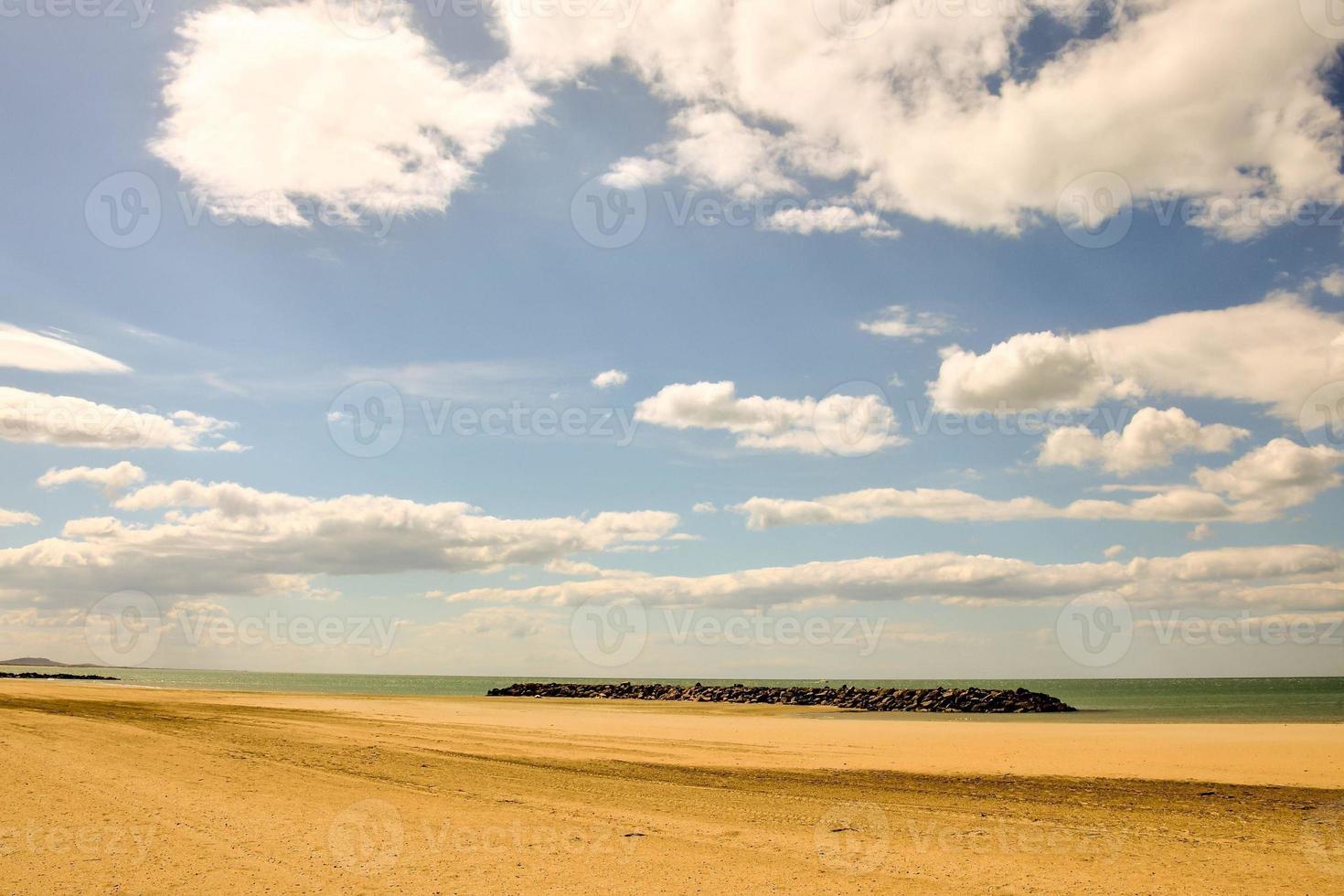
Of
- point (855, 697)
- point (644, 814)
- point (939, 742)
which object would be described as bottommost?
point (855, 697)

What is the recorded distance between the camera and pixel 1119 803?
16.7 meters

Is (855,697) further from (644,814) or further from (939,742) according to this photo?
(644,814)

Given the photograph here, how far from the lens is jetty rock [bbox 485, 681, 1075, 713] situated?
57375 mm

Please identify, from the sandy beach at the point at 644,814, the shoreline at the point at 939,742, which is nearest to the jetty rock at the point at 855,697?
the shoreline at the point at 939,742

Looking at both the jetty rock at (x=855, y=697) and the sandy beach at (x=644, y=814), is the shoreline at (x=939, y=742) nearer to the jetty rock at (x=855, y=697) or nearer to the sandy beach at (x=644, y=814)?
the sandy beach at (x=644, y=814)

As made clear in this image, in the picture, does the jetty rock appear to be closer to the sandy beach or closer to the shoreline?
the shoreline

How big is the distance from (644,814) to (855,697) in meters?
53.9

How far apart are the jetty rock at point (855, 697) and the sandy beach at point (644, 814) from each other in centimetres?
2999

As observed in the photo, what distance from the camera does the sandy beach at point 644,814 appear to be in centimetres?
1078

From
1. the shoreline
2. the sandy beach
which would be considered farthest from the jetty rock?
the sandy beach

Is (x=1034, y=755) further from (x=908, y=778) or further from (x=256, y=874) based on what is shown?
(x=256, y=874)

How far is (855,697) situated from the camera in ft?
214

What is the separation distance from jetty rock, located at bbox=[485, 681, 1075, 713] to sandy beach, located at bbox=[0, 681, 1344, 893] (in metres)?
30.0

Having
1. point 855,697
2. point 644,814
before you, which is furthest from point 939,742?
point 855,697
